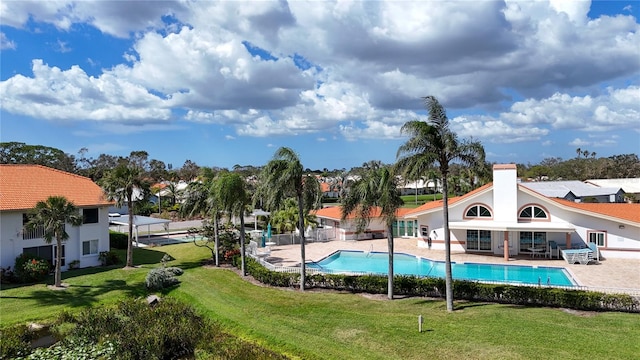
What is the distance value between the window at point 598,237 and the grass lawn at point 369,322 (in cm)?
1418

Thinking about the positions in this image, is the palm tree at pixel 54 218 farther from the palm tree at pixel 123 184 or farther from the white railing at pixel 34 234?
the palm tree at pixel 123 184

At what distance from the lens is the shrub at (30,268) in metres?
22.9

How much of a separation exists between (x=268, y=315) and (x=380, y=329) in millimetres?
4850

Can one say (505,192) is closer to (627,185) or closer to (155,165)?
(627,185)

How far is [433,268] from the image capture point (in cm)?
2627

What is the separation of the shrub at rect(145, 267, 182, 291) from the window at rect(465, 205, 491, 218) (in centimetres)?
2107

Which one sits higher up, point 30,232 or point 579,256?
point 30,232

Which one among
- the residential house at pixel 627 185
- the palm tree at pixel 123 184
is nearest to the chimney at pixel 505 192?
the palm tree at pixel 123 184

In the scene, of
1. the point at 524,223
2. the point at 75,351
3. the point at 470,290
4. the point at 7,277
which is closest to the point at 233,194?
the point at 75,351

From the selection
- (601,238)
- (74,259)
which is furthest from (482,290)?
(74,259)

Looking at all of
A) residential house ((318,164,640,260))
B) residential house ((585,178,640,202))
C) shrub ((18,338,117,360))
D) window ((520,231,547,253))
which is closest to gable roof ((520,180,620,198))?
residential house ((585,178,640,202))

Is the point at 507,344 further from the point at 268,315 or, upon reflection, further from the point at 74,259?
the point at 74,259

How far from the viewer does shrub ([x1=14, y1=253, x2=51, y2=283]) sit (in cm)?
2294

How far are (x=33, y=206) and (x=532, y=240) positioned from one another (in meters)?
32.5
